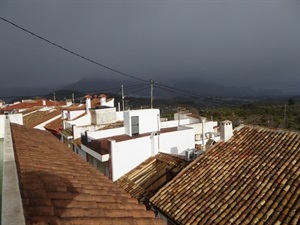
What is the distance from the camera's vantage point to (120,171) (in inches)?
584

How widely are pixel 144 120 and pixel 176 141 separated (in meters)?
2.94

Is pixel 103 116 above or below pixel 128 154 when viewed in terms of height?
above

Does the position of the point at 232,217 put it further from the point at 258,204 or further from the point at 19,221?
the point at 19,221

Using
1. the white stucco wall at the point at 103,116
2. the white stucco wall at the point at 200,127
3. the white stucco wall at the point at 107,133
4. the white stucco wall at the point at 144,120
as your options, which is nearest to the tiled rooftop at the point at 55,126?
the white stucco wall at the point at 103,116

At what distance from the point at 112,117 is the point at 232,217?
61.0 feet

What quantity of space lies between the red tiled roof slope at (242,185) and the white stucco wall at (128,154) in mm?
4584

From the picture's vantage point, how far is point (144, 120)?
1869 centimetres

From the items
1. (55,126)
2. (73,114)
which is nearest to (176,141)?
(73,114)

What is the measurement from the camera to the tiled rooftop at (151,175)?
13.0m

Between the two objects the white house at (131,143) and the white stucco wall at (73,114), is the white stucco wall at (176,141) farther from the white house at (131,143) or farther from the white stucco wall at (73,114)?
the white stucco wall at (73,114)

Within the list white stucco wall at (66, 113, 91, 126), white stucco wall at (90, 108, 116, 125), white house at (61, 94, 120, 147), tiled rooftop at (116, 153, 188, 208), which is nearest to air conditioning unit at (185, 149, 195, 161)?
tiled rooftop at (116, 153, 188, 208)

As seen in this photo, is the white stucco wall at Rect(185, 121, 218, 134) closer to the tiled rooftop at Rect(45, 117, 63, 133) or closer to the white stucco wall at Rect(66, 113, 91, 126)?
the white stucco wall at Rect(66, 113, 91, 126)

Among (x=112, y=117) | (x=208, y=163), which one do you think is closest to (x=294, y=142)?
(x=208, y=163)

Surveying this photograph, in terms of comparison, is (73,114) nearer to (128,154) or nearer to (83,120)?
(83,120)
